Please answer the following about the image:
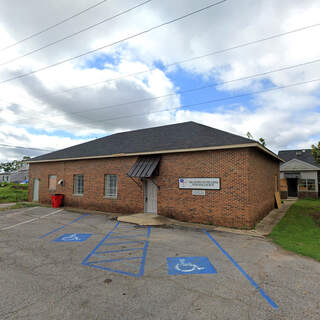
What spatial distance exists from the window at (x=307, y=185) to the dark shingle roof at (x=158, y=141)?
59.6ft

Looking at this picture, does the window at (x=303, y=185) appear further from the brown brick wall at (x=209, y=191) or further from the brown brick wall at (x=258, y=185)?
the brown brick wall at (x=209, y=191)

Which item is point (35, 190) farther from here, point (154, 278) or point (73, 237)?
point (154, 278)

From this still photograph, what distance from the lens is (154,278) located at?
4.96 m

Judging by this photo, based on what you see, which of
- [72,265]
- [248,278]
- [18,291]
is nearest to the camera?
[18,291]

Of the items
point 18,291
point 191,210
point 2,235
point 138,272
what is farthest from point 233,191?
point 2,235

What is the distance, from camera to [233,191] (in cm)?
1040

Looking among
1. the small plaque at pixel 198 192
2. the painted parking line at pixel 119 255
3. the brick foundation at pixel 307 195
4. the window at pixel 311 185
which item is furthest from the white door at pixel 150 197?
the window at pixel 311 185

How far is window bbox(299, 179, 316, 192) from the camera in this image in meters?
25.0

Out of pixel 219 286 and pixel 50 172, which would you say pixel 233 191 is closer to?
pixel 219 286

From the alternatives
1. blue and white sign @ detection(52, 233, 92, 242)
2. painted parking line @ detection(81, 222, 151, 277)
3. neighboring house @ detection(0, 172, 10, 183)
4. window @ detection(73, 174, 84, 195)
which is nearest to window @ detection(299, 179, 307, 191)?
painted parking line @ detection(81, 222, 151, 277)

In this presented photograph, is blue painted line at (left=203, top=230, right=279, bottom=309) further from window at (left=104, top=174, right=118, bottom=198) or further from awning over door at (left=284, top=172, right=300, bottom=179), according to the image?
awning over door at (left=284, top=172, right=300, bottom=179)

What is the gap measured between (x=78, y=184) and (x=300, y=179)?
2455 cm

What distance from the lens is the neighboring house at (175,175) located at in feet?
34.3

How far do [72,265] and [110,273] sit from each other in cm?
119
